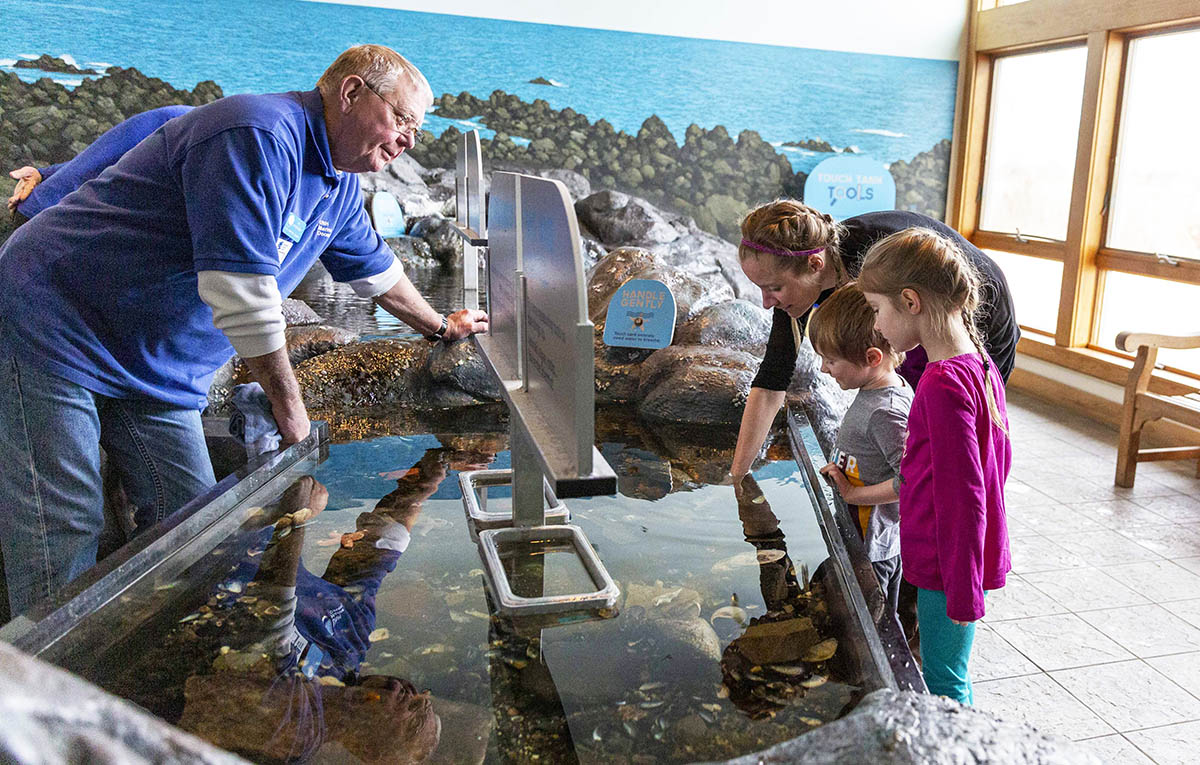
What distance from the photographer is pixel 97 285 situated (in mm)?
1837

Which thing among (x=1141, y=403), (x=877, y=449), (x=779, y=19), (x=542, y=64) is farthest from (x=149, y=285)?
(x=779, y=19)

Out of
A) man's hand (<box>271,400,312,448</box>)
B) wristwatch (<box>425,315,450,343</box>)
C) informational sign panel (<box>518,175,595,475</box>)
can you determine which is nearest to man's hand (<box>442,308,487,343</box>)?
wristwatch (<box>425,315,450,343</box>)

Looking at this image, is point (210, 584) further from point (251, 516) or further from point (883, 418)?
point (883, 418)

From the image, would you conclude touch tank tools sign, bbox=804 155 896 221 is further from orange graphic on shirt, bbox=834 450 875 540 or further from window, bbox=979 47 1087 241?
orange graphic on shirt, bbox=834 450 875 540

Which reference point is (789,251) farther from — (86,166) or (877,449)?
(86,166)

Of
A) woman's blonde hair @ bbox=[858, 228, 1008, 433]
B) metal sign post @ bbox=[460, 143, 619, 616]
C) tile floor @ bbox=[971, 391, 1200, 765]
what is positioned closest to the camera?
metal sign post @ bbox=[460, 143, 619, 616]

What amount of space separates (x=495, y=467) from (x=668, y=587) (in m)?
0.90

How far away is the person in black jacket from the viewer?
1.93m

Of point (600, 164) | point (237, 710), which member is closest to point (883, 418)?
point (237, 710)

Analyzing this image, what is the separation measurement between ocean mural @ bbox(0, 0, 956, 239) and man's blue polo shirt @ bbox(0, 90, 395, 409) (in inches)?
182

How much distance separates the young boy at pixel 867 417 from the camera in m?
1.83

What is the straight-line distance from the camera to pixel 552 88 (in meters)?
6.51

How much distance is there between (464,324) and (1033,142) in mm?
5632

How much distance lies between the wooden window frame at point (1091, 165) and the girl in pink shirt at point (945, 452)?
14.1ft
